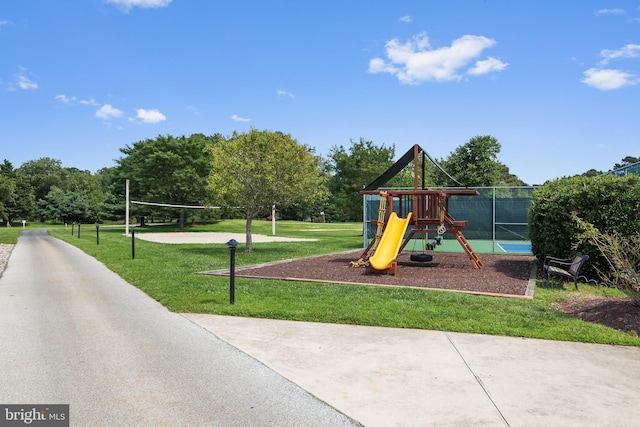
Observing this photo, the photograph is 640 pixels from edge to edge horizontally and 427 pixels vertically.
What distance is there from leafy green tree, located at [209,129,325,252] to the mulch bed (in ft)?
11.2

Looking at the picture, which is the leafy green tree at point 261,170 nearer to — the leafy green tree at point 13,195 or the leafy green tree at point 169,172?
the leafy green tree at point 169,172

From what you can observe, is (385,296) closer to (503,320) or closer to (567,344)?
(503,320)

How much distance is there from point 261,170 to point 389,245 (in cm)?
666

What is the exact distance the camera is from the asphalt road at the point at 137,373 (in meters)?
3.33

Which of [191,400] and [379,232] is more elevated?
[379,232]

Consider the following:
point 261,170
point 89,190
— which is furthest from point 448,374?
point 89,190

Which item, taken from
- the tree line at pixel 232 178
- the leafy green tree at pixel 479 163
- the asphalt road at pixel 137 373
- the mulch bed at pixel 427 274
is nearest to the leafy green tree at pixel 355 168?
the tree line at pixel 232 178

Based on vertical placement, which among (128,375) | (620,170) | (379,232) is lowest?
(128,375)

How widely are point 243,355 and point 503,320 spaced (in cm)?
359

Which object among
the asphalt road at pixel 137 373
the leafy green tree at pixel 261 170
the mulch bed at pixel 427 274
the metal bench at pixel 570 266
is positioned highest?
the leafy green tree at pixel 261 170

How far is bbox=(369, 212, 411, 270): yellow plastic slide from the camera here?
1037 centimetres

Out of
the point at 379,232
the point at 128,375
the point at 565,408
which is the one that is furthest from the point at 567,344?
the point at 379,232

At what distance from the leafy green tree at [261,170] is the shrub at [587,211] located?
824 centimetres

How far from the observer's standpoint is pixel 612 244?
273 inches
